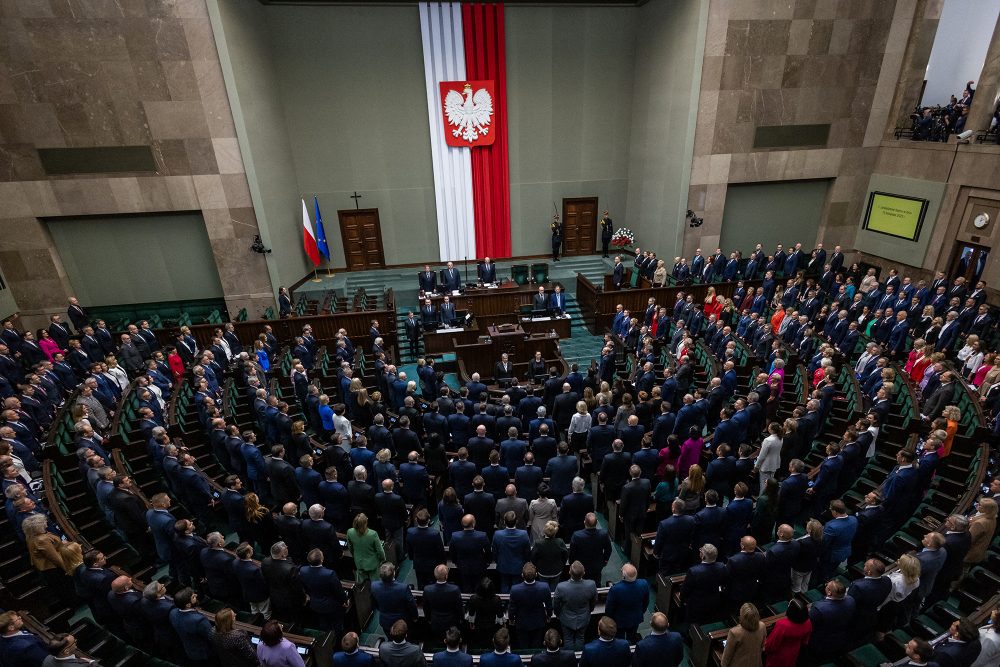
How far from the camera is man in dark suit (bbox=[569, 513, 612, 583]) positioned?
5023mm

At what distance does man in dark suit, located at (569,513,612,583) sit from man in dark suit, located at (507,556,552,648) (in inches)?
23.6

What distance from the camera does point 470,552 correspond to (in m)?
5.16

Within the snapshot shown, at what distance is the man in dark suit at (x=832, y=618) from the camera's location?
4.12m

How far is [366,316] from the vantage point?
12922mm

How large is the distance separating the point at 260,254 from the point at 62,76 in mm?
5816

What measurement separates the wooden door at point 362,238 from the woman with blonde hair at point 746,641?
15730 mm

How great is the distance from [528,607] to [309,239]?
46.3 feet

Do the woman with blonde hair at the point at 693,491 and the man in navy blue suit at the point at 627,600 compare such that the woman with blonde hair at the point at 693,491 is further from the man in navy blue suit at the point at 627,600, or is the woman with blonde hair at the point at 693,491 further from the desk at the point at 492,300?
the desk at the point at 492,300

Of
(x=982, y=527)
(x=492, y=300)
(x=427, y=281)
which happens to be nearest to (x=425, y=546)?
(x=982, y=527)

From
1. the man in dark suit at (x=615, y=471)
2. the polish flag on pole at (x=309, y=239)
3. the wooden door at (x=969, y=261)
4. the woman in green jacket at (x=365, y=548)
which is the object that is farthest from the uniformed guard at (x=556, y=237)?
the woman in green jacket at (x=365, y=548)

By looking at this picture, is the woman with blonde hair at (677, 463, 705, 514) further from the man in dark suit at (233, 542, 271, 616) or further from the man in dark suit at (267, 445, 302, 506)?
the man in dark suit at (267, 445, 302, 506)

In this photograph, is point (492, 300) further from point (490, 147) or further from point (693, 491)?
point (693, 491)

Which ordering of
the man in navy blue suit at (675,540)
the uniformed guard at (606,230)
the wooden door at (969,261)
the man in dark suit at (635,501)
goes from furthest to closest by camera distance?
1. the uniformed guard at (606,230)
2. the wooden door at (969,261)
3. the man in dark suit at (635,501)
4. the man in navy blue suit at (675,540)

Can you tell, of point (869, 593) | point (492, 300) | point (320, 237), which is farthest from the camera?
point (320, 237)
